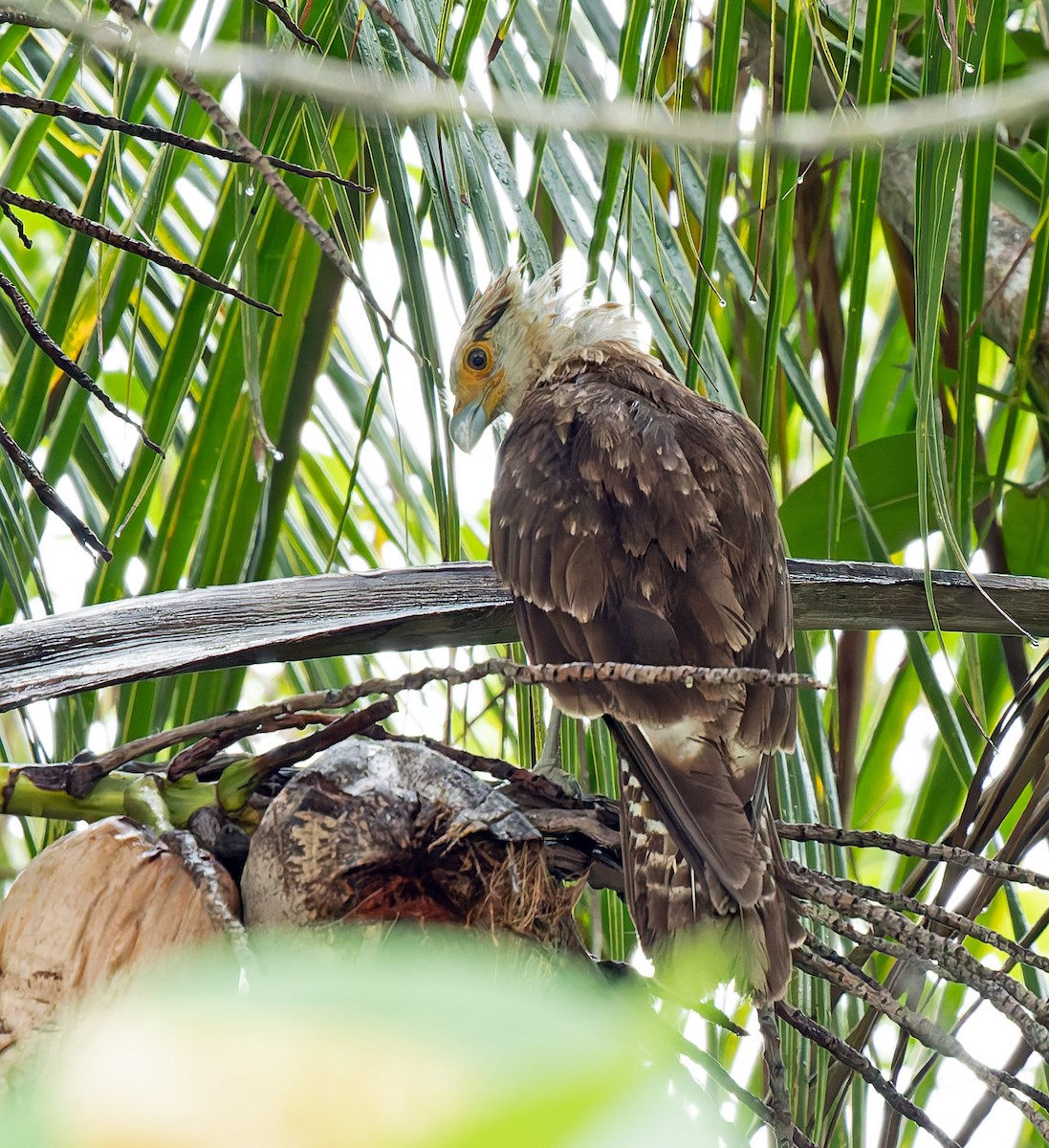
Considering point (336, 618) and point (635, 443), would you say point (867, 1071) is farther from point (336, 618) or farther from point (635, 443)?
point (635, 443)

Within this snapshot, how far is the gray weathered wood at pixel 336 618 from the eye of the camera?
0.83m

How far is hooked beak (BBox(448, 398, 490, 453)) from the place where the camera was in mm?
2207

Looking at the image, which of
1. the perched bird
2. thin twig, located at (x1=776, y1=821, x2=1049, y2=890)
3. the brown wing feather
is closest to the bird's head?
the perched bird

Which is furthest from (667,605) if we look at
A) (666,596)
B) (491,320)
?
(491,320)

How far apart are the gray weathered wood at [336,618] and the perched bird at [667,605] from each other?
111 millimetres

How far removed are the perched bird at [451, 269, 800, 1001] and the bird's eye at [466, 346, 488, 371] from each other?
0.22 m

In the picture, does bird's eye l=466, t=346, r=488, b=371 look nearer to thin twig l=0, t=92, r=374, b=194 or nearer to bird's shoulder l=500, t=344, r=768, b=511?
bird's shoulder l=500, t=344, r=768, b=511

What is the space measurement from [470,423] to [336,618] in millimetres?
1336

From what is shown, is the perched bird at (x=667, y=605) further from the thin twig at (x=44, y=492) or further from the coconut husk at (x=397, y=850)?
the thin twig at (x=44, y=492)

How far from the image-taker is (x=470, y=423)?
2.24 meters

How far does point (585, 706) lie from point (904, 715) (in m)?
0.95

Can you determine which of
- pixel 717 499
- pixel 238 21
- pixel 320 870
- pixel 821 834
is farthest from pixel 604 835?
pixel 238 21

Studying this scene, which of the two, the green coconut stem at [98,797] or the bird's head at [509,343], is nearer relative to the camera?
the green coconut stem at [98,797]

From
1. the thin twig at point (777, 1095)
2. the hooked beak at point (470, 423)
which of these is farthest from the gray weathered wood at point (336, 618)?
the hooked beak at point (470, 423)
